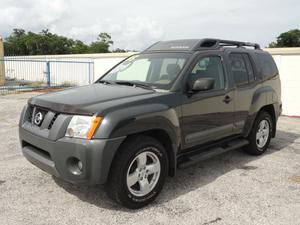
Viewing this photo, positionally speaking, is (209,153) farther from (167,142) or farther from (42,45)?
(42,45)

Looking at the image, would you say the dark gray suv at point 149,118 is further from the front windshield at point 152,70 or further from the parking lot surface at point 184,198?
the parking lot surface at point 184,198

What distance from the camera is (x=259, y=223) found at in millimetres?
3146

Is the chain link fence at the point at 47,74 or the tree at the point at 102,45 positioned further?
the tree at the point at 102,45

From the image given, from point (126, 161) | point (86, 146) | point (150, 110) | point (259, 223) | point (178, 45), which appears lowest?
point (259, 223)

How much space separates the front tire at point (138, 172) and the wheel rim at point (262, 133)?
2.52 metres

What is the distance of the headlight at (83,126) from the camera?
117 inches

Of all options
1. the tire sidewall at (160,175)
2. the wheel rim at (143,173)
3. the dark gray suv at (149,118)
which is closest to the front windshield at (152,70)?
the dark gray suv at (149,118)

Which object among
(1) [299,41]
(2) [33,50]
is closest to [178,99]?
(1) [299,41]

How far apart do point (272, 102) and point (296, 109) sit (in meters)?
4.94

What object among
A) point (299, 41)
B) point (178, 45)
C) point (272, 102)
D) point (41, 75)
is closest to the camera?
point (178, 45)

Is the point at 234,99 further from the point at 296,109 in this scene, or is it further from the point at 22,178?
the point at 296,109

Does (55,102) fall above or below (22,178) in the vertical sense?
above

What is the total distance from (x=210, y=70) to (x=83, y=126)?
216 cm

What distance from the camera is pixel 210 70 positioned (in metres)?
4.38
